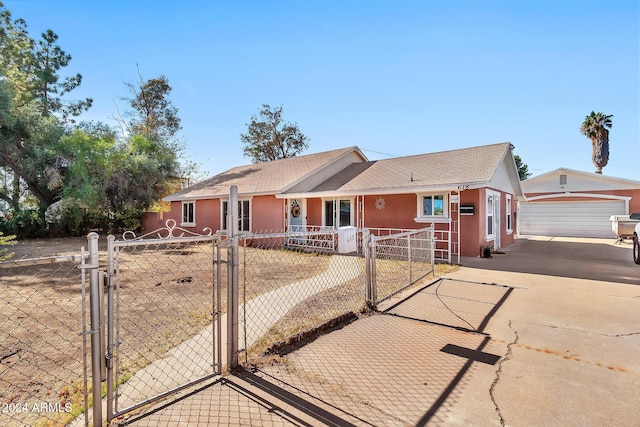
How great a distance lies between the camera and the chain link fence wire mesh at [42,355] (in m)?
2.46

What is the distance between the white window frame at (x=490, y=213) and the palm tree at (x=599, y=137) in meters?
21.9

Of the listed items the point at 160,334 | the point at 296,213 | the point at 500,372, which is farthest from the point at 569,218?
the point at 160,334

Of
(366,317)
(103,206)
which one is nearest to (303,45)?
(366,317)

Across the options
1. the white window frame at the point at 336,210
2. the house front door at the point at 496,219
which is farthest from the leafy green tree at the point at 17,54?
the house front door at the point at 496,219

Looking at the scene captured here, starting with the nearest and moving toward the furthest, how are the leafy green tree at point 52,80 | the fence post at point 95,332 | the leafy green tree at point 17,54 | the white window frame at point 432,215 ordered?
the fence post at point 95,332
the white window frame at point 432,215
the leafy green tree at point 17,54
the leafy green tree at point 52,80

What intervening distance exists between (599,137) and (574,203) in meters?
13.0

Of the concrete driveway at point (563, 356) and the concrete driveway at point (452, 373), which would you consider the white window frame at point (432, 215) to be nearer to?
the concrete driveway at point (563, 356)

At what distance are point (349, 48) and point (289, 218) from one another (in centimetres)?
767

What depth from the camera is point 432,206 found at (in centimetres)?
1163

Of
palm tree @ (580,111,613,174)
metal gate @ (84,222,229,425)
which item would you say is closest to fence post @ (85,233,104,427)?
metal gate @ (84,222,229,425)

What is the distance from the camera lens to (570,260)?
10.2m

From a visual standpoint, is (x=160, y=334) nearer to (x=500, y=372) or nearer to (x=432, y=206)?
(x=500, y=372)

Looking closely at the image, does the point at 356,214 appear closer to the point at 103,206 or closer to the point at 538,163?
the point at 103,206

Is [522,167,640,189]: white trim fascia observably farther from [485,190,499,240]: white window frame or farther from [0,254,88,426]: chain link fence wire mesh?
[0,254,88,426]: chain link fence wire mesh
